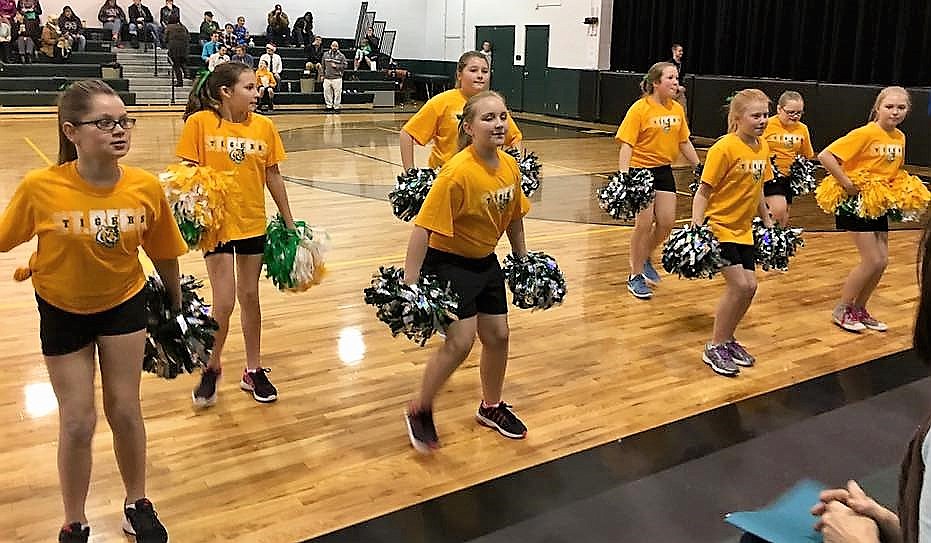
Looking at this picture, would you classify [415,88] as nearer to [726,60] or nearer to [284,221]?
[726,60]

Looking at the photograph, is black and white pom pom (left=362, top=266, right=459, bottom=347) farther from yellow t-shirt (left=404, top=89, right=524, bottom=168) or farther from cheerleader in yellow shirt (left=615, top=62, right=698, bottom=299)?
cheerleader in yellow shirt (left=615, top=62, right=698, bottom=299)

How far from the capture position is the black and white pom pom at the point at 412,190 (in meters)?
4.33

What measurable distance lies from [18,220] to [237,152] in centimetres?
120

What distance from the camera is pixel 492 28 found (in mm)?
20609

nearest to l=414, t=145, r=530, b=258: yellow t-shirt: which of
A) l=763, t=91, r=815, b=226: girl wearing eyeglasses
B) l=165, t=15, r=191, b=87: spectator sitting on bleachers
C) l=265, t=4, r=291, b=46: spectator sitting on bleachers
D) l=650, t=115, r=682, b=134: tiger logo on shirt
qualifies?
l=650, t=115, r=682, b=134: tiger logo on shirt

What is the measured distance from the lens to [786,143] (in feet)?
18.5

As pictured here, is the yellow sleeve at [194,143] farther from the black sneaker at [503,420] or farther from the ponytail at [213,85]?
the black sneaker at [503,420]

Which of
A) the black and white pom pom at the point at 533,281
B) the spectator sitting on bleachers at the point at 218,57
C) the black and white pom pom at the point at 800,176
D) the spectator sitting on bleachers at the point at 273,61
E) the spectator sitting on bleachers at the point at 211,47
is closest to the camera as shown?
the black and white pom pom at the point at 533,281

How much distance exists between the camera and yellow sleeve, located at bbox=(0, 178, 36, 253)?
2299 millimetres

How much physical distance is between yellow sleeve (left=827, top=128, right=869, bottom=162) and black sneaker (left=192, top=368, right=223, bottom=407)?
335 centimetres

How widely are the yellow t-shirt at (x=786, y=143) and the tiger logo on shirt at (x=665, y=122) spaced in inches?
32.0

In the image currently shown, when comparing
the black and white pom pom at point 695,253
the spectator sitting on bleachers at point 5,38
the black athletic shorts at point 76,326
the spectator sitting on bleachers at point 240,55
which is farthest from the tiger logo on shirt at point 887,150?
the spectator sitting on bleachers at point 5,38

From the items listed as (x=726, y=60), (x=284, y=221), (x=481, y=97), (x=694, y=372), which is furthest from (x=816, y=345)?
(x=726, y=60)

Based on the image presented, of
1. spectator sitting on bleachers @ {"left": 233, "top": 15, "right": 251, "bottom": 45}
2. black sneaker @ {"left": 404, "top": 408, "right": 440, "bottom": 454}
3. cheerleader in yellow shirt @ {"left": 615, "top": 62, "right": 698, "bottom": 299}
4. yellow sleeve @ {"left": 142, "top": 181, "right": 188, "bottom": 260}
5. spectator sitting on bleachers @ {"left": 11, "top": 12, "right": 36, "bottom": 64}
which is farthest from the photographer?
spectator sitting on bleachers @ {"left": 233, "top": 15, "right": 251, "bottom": 45}
